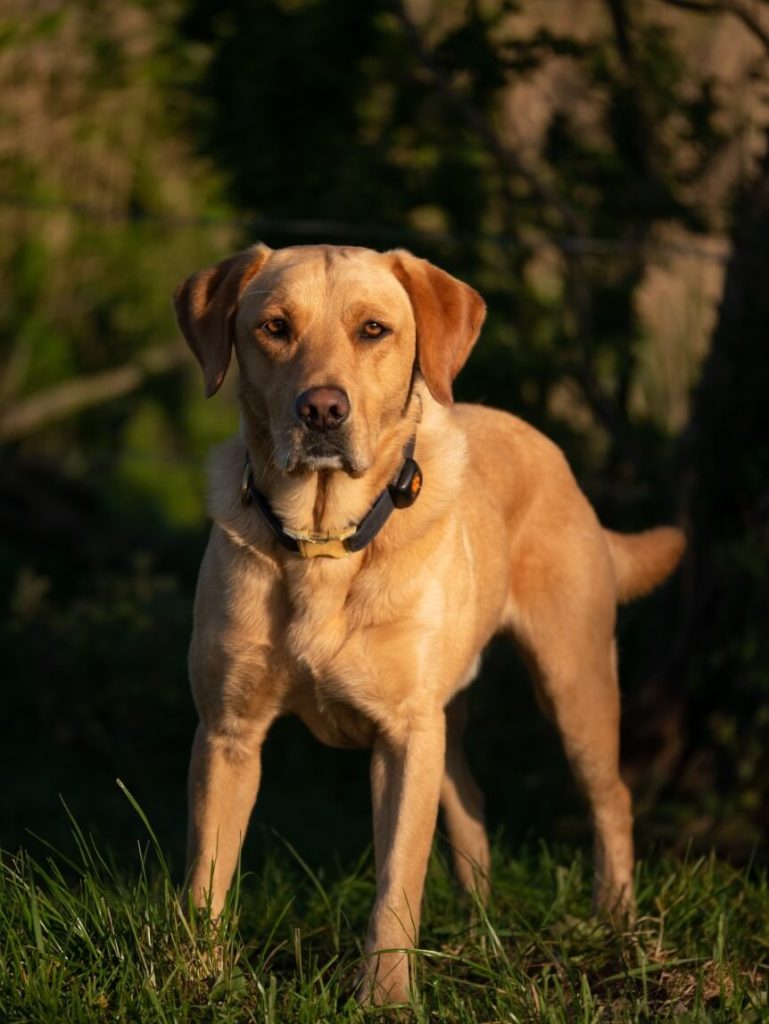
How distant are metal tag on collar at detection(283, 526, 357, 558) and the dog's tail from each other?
1498 millimetres

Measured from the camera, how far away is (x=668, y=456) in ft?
21.9

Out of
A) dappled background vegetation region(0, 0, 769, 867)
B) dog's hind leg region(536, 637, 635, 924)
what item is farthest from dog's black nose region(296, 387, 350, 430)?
dappled background vegetation region(0, 0, 769, 867)

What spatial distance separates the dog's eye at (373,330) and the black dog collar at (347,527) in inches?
13.6

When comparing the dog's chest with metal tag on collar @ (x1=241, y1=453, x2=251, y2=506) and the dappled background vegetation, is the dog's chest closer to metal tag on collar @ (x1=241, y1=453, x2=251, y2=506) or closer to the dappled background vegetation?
metal tag on collar @ (x1=241, y1=453, x2=251, y2=506)

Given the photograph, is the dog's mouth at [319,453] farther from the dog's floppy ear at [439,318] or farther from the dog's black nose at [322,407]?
the dog's floppy ear at [439,318]

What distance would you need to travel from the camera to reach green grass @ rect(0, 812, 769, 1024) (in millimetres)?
3275

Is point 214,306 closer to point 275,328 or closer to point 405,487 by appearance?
point 275,328

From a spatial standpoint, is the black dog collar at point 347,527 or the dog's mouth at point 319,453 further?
the black dog collar at point 347,527

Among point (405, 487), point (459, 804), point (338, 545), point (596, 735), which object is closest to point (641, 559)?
point (596, 735)

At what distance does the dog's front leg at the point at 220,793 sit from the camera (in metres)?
3.91

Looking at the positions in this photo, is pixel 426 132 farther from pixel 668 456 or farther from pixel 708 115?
pixel 668 456

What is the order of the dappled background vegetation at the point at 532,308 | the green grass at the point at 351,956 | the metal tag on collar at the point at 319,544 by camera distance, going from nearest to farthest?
the green grass at the point at 351,956
the metal tag on collar at the point at 319,544
the dappled background vegetation at the point at 532,308

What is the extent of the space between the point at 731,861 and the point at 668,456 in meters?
1.85

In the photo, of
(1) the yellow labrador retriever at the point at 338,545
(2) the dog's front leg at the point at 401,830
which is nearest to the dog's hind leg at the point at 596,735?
(1) the yellow labrador retriever at the point at 338,545
